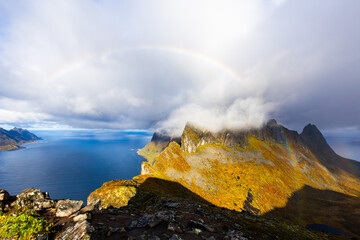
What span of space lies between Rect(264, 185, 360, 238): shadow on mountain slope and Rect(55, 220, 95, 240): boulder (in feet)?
497

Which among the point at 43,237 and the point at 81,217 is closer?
the point at 43,237

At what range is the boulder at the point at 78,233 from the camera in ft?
29.8

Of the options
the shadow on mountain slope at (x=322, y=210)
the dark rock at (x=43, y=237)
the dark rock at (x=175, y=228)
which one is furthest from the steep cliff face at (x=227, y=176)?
the dark rock at (x=43, y=237)

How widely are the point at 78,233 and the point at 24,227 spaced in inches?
201

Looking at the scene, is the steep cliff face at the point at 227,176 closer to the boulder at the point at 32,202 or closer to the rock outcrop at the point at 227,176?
the rock outcrop at the point at 227,176

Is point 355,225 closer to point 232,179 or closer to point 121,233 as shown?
point 232,179

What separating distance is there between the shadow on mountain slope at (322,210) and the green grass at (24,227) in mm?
152504

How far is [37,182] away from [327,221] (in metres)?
317

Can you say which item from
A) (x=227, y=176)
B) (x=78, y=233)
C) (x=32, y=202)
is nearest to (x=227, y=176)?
(x=227, y=176)

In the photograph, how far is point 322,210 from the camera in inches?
5433

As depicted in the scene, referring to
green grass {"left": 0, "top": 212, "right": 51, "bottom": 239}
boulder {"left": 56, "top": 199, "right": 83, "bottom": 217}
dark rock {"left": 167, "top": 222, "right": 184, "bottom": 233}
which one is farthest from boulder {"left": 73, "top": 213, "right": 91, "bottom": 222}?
dark rock {"left": 167, "top": 222, "right": 184, "bottom": 233}

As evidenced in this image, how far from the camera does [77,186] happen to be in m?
178

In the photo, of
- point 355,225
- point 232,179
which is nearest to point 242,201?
point 232,179

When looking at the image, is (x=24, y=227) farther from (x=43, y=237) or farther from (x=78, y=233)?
(x=78, y=233)
